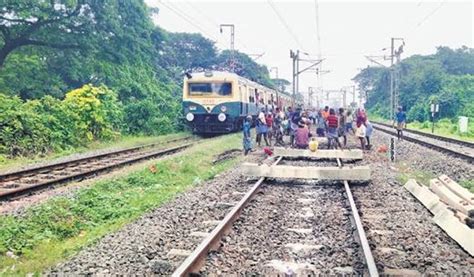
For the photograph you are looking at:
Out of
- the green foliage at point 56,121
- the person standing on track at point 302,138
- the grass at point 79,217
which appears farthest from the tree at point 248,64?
the grass at point 79,217

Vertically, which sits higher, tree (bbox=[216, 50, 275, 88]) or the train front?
tree (bbox=[216, 50, 275, 88])

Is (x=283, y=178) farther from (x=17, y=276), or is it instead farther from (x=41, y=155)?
(x=41, y=155)

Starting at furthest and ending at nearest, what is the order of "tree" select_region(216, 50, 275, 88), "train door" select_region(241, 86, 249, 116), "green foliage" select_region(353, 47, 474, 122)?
"tree" select_region(216, 50, 275, 88), "green foliage" select_region(353, 47, 474, 122), "train door" select_region(241, 86, 249, 116)

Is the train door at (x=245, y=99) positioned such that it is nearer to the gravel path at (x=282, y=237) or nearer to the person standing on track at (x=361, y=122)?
the person standing on track at (x=361, y=122)

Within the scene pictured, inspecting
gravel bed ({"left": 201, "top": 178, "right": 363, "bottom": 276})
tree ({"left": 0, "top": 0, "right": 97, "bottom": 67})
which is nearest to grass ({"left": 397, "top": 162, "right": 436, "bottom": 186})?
gravel bed ({"left": 201, "top": 178, "right": 363, "bottom": 276})

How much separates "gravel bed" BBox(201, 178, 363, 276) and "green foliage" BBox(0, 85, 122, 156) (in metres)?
10.5

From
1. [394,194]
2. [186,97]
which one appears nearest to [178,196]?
[394,194]

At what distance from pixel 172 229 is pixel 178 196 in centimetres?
280

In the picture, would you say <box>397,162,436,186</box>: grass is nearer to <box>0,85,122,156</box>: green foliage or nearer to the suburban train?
the suburban train

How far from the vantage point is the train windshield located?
2558 cm

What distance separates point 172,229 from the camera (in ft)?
23.6

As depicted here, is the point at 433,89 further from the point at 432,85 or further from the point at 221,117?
the point at 221,117

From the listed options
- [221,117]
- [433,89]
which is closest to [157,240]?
[221,117]

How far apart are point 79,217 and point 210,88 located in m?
18.0
